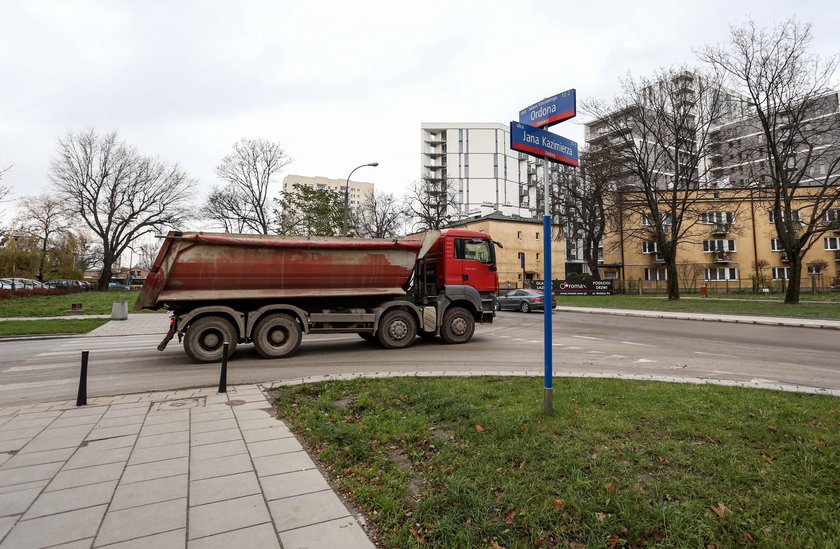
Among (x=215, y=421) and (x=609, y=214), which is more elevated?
(x=609, y=214)

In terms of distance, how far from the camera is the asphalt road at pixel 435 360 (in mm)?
7500

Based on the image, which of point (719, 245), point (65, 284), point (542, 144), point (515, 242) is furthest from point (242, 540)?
point (65, 284)

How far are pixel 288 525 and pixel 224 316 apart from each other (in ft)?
25.0

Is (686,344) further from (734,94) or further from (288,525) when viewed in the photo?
(734,94)

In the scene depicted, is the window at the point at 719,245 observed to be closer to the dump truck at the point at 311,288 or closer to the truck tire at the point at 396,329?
the dump truck at the point at 311,288

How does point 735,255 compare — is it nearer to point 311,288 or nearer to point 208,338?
point 311,288

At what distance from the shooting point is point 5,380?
772 centimetres

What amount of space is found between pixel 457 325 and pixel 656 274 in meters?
45.4

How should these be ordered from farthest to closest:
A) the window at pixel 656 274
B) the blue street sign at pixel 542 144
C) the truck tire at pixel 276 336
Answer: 1. the window at pixel 656 274
2. the truck tire at pixel 276 336
3. the blue street sign at pixel 542 144

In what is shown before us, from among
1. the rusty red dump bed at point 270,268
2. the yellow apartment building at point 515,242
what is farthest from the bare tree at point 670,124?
the rusty red dump bed at point 270,268

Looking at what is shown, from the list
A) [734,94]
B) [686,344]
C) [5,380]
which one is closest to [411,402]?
[5,380]

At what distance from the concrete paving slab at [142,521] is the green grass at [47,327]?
15396 mm

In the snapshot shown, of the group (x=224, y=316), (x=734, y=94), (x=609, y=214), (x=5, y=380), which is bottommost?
(x=5, y=380)

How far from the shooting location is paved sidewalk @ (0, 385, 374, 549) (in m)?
2.70
